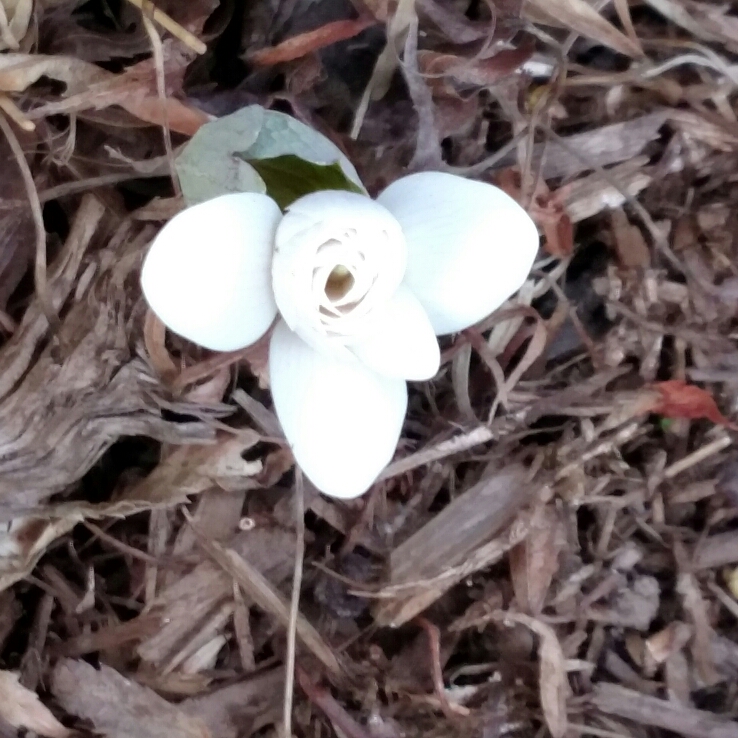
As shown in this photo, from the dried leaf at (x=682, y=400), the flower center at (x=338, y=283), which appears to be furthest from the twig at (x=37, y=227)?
the dried leaf at (x=682, y=400)

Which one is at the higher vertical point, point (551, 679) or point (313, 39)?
point (313, 39)

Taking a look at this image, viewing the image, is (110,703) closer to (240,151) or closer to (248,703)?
(248,703)

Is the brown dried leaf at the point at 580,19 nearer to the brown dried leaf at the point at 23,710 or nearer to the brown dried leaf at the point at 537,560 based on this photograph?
the brown dried leaf at the point at 537,560

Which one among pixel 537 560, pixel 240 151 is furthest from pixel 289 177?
pixel 537 560

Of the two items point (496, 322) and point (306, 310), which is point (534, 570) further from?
point (306, 310)

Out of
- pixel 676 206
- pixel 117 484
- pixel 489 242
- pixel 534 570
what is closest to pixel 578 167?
pixel 676 206
